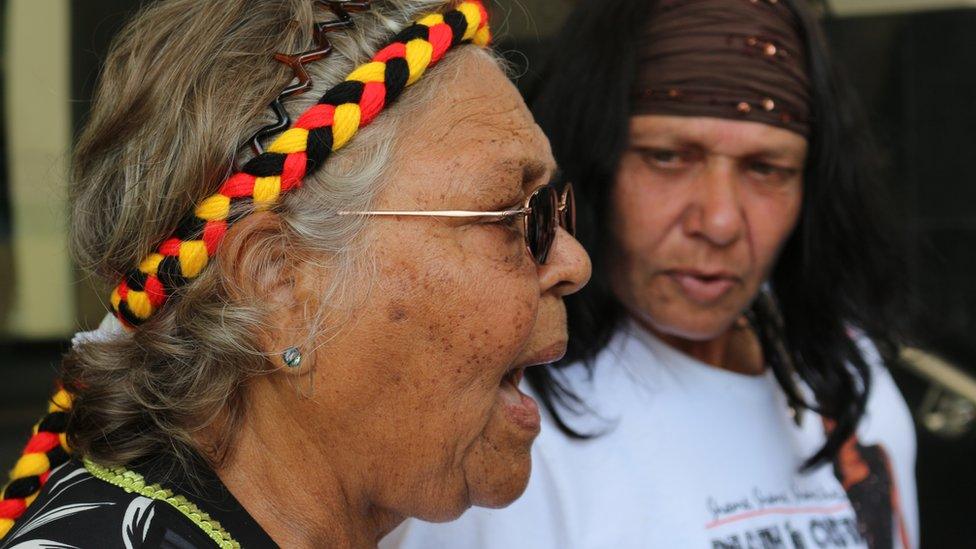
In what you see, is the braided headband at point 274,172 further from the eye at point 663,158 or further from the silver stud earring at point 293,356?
the eye at point 663,158

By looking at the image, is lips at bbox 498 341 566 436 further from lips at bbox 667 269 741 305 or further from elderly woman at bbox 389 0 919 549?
lips at bbox 667 269 741 305

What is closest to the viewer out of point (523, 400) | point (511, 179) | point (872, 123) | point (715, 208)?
point (511, 179)

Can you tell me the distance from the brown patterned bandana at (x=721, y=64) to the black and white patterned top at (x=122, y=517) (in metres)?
1.28

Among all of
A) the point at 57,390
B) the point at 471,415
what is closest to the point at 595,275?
the point at 471,415

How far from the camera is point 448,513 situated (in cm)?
176

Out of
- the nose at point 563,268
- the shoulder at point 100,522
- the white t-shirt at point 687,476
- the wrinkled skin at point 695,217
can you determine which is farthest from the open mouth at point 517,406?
the wrinkled skin at point 695,217

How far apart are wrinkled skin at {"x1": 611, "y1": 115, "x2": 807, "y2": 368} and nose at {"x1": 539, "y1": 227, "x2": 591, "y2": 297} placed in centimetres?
55

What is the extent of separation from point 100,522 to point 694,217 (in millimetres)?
1381

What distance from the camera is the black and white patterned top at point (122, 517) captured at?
1.43 m

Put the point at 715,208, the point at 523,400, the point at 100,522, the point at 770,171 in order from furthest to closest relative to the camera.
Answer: the point at 770,171 < the point at 715,208 < the point at 523,400 < the point at 100,522

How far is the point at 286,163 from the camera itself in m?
1.52

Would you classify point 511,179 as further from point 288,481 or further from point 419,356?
point 288,481

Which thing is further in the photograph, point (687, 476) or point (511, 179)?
point (687, 476)

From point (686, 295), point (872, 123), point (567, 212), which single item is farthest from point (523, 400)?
point (872, 123)
